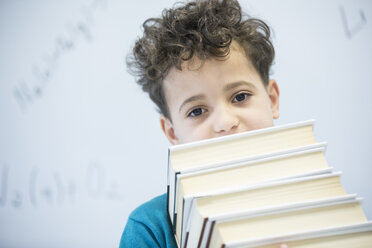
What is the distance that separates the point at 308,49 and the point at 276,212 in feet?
2.23

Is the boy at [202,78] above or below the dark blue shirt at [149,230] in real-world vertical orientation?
above

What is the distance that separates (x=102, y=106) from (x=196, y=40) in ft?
1.42

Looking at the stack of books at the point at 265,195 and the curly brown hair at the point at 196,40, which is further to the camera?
the curly brown hair at the point at 196,40

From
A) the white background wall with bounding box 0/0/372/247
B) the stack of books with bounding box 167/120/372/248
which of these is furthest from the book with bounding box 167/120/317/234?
the white background wall with bounding box 0/0/372/247

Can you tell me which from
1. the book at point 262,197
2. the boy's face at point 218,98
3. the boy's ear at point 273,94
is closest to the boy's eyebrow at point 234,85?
the boy's face at point 218,98

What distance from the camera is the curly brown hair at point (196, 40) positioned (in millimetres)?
630

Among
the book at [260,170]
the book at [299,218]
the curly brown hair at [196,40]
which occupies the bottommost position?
the book at [299,218]

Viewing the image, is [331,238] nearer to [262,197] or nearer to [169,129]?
[262,197]

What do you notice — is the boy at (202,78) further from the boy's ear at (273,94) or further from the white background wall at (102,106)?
the white background wall at (102,106)

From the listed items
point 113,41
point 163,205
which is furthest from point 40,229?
point 113,41

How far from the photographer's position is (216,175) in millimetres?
355

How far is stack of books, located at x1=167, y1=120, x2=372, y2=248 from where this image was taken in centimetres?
31

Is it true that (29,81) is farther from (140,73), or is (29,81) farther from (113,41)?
(140,73)

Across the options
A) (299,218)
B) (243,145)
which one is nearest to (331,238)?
(299,218)
